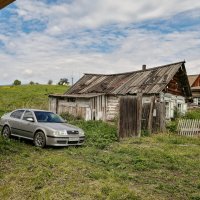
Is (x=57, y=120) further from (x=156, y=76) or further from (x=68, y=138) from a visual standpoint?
(x=156, y=76)

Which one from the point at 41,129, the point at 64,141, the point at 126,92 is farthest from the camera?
the point at 126,92

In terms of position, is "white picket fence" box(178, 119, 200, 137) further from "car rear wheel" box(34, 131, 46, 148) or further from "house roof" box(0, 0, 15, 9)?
"house roof" box(0, 0, 15, 9)

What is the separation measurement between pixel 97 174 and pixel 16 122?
7.23 meters

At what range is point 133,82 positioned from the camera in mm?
30406


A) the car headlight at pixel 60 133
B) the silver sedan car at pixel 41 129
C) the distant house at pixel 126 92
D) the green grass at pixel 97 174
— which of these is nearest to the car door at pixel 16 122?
the silver sedan car at pixel 41 129

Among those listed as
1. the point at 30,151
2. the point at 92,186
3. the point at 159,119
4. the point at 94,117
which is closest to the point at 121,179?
the point at 92,186

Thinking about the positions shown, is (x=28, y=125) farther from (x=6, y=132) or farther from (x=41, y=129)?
(x=6, y=132)

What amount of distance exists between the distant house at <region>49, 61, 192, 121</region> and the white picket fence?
6807 millimetres

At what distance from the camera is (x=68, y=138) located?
12.7 metres

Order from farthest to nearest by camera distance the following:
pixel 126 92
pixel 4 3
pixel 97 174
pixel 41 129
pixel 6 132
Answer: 1. pixel 126 92
2. pixel 6 132
3. pixel 41 129
4. pixel 97 174
5. pixel 4 3

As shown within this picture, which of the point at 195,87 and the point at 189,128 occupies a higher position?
the point at 195,87

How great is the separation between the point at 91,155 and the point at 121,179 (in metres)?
3.41

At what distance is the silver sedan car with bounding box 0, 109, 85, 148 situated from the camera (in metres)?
12.5

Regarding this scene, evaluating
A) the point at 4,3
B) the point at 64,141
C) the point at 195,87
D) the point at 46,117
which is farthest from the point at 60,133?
the point at 195,87
